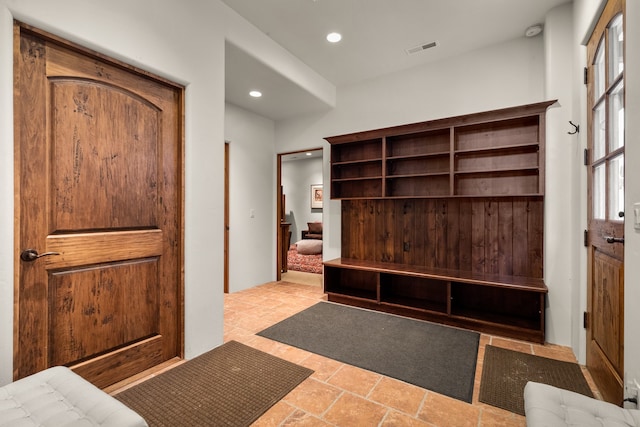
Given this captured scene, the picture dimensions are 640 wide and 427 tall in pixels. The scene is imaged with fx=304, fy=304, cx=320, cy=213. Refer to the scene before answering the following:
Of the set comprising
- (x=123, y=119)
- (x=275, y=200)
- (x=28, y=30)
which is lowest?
(x=275, y=200)

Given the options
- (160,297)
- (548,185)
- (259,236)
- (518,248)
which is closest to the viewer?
(160,297)

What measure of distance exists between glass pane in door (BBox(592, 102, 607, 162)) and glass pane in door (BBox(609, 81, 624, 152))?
132 mm

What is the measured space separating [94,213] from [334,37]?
2703 millimetres

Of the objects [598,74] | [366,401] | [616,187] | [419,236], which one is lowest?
[366,401]

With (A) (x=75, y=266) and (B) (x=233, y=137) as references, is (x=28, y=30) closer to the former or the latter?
(A) (x=75, y=266)

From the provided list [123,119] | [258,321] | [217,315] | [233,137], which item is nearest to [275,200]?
[233,137]

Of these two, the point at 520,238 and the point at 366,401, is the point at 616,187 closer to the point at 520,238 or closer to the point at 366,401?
the point at 520,238

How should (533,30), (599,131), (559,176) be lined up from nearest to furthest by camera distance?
(599,131), (559,176), (533,30)

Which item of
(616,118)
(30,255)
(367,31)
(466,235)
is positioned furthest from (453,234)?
(30,255)

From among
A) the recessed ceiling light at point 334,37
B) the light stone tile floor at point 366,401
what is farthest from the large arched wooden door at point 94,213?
the recessed ceiling light at point 334,37

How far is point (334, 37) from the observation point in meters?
3.14

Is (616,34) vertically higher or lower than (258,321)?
higher

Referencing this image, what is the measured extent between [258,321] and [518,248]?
277 centimetres

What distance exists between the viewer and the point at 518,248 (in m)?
3.09
